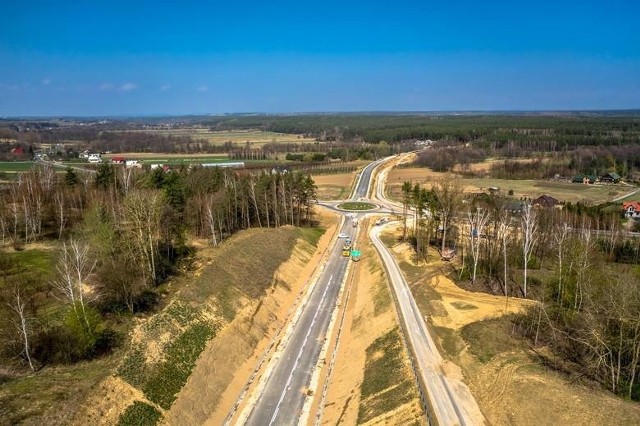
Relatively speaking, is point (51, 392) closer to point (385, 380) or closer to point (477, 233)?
point (385, 380)

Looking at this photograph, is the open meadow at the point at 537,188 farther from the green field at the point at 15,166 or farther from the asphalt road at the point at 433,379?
the green field at the point at 15,166

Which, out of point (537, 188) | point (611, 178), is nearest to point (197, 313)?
point (537, 188)

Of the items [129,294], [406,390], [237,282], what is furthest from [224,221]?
[406,390]

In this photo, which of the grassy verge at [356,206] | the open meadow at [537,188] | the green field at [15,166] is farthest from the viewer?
the green field at [15,166]

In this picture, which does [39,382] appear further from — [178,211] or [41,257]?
[178,211]

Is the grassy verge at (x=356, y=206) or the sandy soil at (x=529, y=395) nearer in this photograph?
the sandy soil at (x=529, y=395)

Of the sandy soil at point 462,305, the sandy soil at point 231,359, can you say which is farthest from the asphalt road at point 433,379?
the sandy soil at point 231,359
